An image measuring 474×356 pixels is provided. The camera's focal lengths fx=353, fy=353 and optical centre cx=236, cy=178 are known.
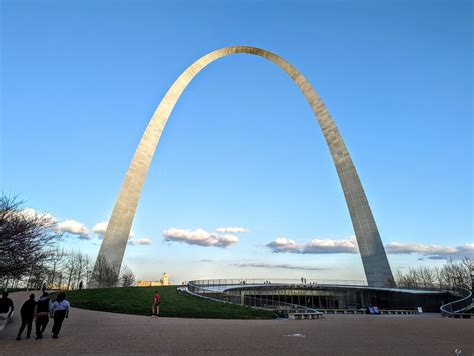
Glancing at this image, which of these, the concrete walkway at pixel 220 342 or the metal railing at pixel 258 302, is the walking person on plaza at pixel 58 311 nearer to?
the concrete walkway at pixel 220 342

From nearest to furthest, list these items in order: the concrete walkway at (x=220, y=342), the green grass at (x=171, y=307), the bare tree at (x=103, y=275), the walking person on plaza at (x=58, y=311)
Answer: the concrete walkway at (x=220, y=342)
the walking person on plaza at (x=58, y=311)
the green grass at (x=171, y=307)
the bare tree at (x=103, y=275)

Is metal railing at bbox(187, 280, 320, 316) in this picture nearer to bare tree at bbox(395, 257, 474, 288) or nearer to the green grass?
the green grass

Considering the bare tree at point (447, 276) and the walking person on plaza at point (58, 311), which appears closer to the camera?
the walking person on plaza at point (58, 311)

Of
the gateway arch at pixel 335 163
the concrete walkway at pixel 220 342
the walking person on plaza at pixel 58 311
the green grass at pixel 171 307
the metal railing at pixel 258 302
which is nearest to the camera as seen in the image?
the concrete walkway at pixel 220 342

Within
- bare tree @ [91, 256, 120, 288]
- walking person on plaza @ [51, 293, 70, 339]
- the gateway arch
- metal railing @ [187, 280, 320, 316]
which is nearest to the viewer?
walking person on plaza @ [51, 293, 70, 339]

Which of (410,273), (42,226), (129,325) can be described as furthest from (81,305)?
(410,273)

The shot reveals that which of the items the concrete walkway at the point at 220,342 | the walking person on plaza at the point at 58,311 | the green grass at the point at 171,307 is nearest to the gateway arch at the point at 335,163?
the green grass at the point at 171,307

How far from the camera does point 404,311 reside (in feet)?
117

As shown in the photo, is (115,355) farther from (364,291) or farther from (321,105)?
(321,105)

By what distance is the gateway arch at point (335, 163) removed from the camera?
44.8m

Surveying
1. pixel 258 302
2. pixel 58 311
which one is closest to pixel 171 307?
pixel 258 302

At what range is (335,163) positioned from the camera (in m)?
52.2

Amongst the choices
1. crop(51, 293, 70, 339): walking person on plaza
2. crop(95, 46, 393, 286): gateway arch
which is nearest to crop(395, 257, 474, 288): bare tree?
crop(95, 46, 393, 286): gateway arch

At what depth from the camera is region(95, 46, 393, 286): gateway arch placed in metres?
44.8
